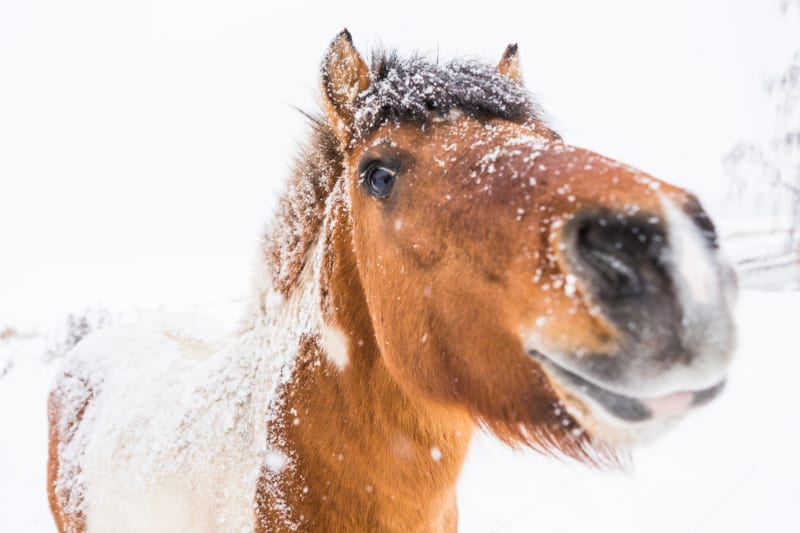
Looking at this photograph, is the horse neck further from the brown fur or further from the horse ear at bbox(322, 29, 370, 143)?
the horse ear at bbox(322, 29, 370, 143)

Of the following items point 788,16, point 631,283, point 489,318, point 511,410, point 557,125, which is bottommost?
point 511,410

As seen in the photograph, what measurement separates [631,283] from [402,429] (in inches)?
43.2

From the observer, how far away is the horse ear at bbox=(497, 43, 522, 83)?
2.01 m

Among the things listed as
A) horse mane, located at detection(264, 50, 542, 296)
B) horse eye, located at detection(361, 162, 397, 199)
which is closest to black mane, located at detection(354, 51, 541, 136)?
horse mane, located at detection(264, 50, 542, 296)

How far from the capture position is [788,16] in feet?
35.9

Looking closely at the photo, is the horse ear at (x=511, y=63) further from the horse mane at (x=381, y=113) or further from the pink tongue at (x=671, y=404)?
the pink tongue at (x=671, y=404)

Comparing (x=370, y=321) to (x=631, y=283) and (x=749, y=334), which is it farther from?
(x=749, y=334)

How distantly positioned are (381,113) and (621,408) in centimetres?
118

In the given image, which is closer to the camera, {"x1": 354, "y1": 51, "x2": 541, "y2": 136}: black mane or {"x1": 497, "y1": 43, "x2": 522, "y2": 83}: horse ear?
{"x1": 354, "y1": 51, "x2": 541, "y2": 136}: black mane

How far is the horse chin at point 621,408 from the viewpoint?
87 centimetres

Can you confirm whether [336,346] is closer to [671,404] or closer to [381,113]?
[381,113]

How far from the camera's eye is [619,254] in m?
0.74

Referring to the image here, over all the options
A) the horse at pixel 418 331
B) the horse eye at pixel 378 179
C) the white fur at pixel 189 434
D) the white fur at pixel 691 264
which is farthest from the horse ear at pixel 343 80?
the white fur at pixel 691 264

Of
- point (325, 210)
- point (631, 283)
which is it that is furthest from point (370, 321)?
point (631, 283)
